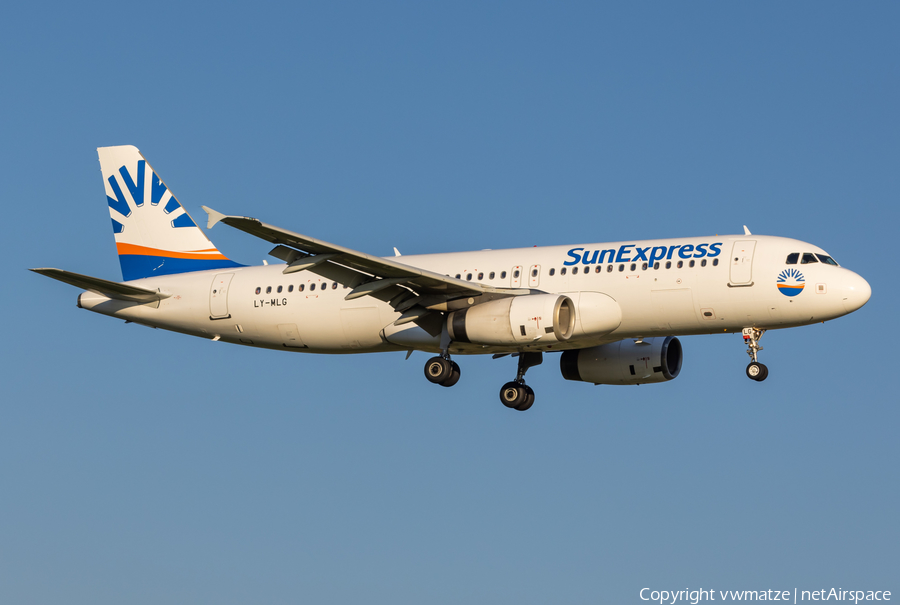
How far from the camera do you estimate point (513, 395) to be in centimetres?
4188

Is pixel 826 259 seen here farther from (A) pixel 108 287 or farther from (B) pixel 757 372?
(A) pixel 108 287

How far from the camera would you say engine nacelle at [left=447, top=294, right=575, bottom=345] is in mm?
36156

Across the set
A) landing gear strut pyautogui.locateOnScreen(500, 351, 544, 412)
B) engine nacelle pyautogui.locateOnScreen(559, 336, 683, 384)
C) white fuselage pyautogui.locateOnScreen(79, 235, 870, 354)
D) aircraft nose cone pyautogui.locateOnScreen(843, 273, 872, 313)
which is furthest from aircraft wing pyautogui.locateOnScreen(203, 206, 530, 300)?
aircraft nose cone pyautogui.locateOnScreen(843, 273, 872, 313)

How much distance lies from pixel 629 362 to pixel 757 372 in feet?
22.7

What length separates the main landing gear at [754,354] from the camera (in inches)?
1417

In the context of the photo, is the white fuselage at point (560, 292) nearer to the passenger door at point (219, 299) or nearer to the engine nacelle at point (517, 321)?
the passenger door at point (219, 299)

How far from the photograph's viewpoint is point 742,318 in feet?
118

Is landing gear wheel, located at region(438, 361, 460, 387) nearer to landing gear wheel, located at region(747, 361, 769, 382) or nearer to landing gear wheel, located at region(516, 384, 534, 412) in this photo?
landing gear wheel, located at region(516, 384, 534, 412)

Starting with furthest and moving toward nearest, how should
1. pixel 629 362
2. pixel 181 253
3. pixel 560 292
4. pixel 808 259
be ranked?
1. pixel 181 253
2. pixel 629 362
3. pixel 560 292
4. pixel 808 259

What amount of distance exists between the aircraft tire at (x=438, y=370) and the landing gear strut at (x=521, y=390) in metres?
3.98

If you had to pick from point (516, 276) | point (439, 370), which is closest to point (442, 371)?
point (439, 370)

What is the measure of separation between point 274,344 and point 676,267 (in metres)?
14.5

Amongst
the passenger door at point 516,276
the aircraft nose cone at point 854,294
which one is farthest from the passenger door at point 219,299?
the aircraft nose cone at point 854,294

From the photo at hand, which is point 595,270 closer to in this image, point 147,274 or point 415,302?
point 415,302
